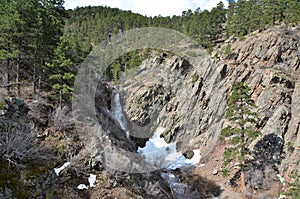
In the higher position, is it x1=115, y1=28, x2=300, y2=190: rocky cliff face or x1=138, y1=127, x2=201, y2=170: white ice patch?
x1=115, y1=28, x2=300, y2=190: rocky cliff face

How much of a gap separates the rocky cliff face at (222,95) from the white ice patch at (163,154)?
1.06 metres

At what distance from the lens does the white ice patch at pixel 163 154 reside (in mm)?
→ 25344

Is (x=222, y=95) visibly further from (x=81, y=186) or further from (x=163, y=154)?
(x=81, y=186)

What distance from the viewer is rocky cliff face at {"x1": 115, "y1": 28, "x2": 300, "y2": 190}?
24.2 meters

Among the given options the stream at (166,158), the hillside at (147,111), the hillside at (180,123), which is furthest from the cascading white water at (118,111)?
the hillside at (180,123)

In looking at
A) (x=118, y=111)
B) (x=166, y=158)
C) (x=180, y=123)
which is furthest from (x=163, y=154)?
(x=118, y=111)

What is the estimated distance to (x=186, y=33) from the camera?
5675 centimetres

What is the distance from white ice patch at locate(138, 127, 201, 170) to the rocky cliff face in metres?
1.06

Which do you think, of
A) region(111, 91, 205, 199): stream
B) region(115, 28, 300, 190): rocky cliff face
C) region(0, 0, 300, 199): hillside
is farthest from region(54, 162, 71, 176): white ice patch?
region(115, 28, 300, 190): rocky cliff face

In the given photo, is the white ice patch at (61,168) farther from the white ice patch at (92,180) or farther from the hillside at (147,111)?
the white ice patch at (92,180)

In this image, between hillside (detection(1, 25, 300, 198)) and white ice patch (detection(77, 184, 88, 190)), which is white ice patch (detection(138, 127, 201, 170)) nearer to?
hillside (detection(1, 25, 300, 198))

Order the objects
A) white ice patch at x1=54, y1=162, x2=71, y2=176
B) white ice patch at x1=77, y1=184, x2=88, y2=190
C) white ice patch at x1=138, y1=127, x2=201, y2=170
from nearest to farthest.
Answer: white ice patch at x1=54, y1=162, x2=71, y2=176 → white ice patch at x1=77, y1=184, x2=88, y2=190 → white ice patch at x1=138, y1=127, x2=201, y2=170

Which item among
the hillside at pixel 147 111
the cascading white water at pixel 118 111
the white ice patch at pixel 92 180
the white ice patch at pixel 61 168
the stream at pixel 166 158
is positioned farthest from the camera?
the cascading white water at pixel 118 111

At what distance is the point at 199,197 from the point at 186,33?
4427cm
